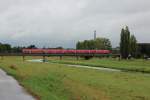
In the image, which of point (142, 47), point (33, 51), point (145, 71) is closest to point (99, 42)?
point (142, 47)

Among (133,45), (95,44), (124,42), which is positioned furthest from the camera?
(95,44)

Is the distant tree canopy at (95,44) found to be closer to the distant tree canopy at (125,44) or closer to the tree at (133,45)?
the tree at (133,45)

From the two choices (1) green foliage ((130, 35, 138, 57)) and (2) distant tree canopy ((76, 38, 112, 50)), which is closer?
(1) green foliage ((130, 35, 138, 57))

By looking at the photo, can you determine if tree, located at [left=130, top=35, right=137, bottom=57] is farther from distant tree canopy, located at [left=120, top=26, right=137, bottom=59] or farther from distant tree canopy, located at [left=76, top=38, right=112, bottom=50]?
distant tree canopy, located at [left=76, top=38, right=112, bottom=50]

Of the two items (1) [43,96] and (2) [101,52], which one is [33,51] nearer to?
(2) [101,52]

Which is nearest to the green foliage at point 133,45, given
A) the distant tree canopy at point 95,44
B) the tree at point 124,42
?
the tree at point 124,42

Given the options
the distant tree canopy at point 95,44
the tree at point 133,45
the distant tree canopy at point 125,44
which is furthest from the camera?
the distant tree canopy at point 95,44

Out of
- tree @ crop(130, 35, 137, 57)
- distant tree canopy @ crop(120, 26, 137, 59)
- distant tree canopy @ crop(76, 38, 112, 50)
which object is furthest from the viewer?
distant tree canopy @ crop(76, 38, 112, 50)

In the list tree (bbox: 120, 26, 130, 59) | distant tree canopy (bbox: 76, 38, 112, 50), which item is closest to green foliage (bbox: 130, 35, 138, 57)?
tree (bbox: 120, 26, 130, 59)

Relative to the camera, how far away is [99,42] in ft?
430

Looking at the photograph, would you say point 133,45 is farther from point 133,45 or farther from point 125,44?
point 125,44

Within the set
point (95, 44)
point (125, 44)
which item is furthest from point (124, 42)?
point (95, 44)

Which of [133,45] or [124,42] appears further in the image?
[133,45]

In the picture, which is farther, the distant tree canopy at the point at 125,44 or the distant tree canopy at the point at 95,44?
the distant tree canopy at the point at 95,44
